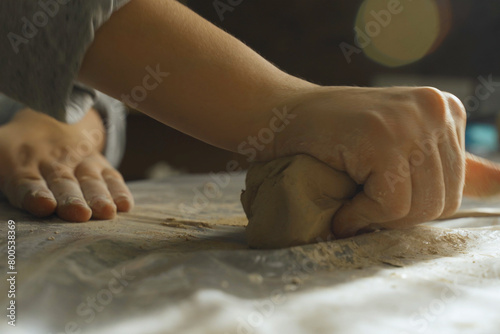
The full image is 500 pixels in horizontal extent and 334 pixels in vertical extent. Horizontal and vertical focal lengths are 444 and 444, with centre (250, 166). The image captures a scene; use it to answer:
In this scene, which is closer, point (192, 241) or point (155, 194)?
point (192, 241)

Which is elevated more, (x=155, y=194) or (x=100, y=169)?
(x=100, y=169)

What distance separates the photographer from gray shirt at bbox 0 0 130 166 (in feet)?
1.71

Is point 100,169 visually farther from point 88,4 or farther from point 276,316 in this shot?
point 276,316

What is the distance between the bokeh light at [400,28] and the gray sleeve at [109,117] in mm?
1792

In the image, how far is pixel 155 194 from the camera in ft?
4.13

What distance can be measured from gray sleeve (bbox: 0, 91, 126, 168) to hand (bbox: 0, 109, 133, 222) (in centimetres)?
5

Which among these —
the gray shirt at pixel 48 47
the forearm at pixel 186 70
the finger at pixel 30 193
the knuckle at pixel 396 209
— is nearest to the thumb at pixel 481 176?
the knuckle at pixel 396 209

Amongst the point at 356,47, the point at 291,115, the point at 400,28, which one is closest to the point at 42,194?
the point at 291,115

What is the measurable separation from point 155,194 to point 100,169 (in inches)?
11.3

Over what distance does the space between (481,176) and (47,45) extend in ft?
2.05

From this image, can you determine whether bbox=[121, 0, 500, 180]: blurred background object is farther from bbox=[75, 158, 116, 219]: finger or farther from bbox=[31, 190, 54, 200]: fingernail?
bbox=[31, 190, 54, 200]: fingernail

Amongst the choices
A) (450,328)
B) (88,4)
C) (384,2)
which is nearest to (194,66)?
(88,4)

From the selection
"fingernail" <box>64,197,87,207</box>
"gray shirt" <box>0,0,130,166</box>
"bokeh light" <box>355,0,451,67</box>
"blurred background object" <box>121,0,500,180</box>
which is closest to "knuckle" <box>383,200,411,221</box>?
"gray shirt" <box>0,0,130,166</box>

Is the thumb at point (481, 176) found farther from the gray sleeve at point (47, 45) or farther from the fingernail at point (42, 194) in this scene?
the fingernail at point (42, 194)
